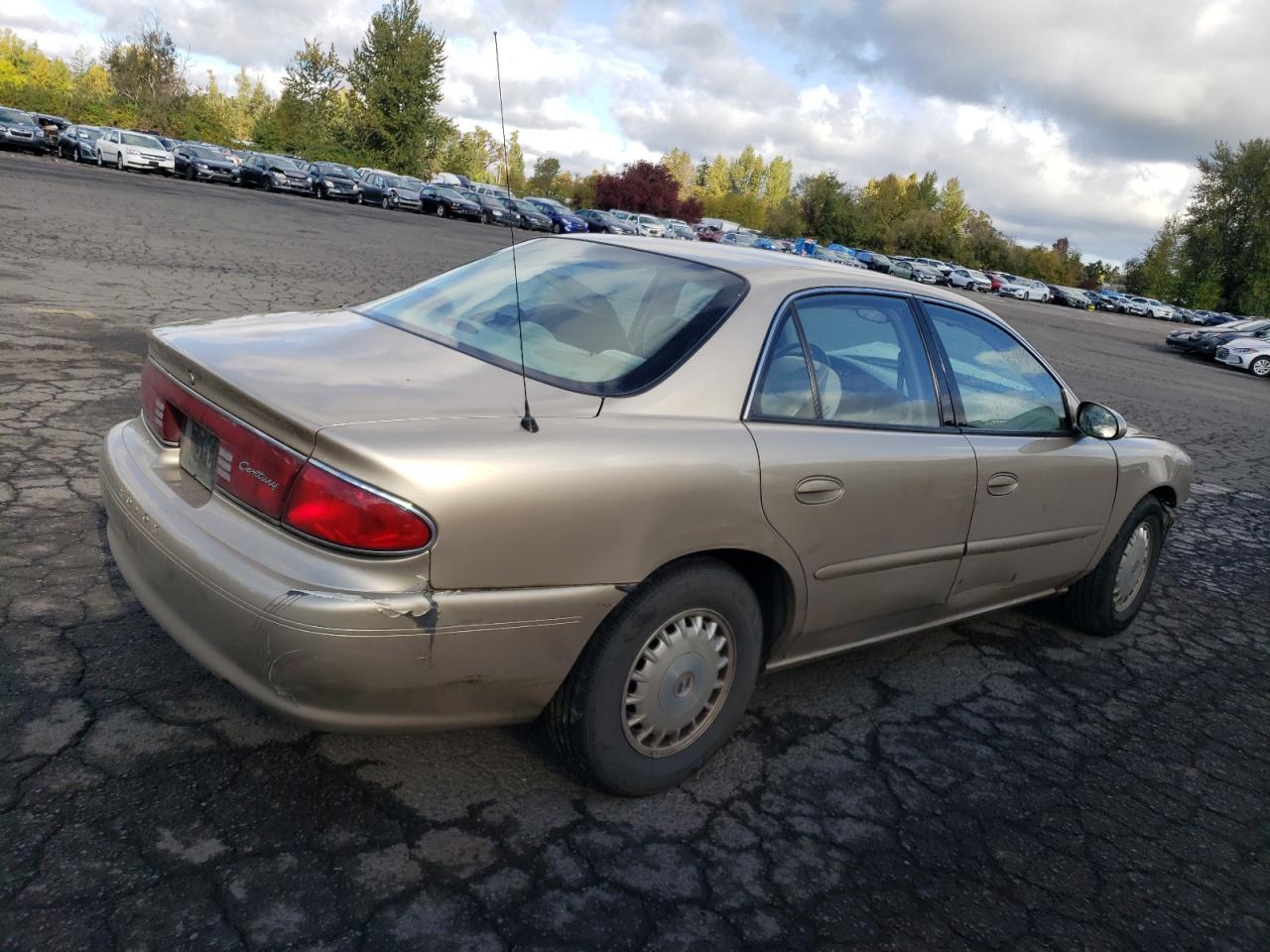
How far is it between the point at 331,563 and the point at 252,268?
12.4m

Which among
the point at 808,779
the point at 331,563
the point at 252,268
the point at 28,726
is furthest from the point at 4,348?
the point at 252,268

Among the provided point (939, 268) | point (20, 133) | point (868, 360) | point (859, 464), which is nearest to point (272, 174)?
point (20, 133)

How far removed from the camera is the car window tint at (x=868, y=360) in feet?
10.5

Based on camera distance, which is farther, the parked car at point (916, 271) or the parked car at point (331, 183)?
the parked car at point (916, 271)

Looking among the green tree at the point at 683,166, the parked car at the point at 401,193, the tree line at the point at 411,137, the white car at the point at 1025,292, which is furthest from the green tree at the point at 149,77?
the green tree at the point at 683,166

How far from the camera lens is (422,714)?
Answer: 241 centimetres

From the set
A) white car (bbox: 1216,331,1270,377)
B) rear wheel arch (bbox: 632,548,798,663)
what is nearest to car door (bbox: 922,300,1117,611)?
rear wheel arch (bbox: 632,548,798,663)

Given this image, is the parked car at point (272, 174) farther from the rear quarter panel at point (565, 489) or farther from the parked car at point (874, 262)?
the rear quarter panel at point (565, 489)

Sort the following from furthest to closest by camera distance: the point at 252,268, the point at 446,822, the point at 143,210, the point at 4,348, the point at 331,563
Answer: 1. the point at 143,210
2. the point at 252,268
3. the point at 4,348
4. the point at 446,822
5. the point at 331,563

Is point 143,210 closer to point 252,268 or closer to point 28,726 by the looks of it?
point 252,268

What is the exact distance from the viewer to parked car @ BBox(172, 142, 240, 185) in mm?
38688

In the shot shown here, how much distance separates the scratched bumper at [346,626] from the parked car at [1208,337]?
29724mm

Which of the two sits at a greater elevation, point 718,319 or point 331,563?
point 718,319

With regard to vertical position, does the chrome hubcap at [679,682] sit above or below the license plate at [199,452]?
below
